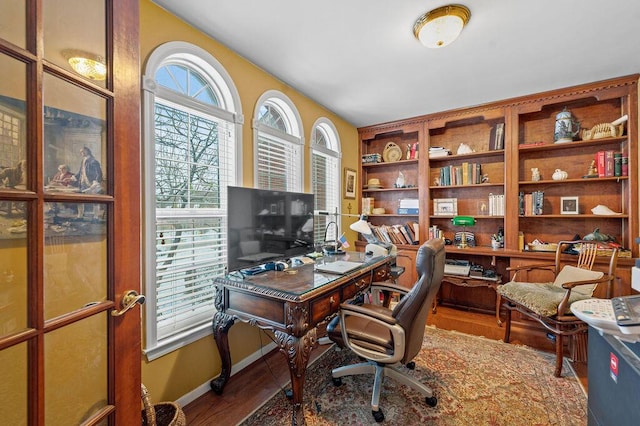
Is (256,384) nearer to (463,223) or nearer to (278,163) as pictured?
(278,163)

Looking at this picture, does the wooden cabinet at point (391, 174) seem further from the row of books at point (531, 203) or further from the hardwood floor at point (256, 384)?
the hardwood floor at point (256, 384)

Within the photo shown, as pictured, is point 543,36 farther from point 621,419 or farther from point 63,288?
point 63,288

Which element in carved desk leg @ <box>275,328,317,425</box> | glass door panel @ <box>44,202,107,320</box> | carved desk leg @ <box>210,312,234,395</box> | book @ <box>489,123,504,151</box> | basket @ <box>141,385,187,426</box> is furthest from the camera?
book @ <box>489,123,504,151</box>

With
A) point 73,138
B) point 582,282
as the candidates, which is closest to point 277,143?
point 73,138

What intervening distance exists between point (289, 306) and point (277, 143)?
1.62m

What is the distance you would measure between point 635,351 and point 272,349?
219 cm

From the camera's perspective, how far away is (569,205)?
291 cm

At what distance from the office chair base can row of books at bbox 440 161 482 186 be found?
2436 millimetres

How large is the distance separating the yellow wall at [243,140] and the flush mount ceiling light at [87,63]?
801 millimetres

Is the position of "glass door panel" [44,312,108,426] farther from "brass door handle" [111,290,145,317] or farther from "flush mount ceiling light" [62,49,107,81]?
"flush mount ceiling light" [62,49,107,81]

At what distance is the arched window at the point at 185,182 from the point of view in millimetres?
1593

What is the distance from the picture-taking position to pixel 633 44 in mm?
1980

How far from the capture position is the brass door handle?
0.90 metres

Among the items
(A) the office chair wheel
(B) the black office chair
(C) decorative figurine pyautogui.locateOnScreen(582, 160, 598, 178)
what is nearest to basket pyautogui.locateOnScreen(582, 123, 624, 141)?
(C) decorative figurine pyautogui.locateOnScreen(582, 160, 598, 178)
